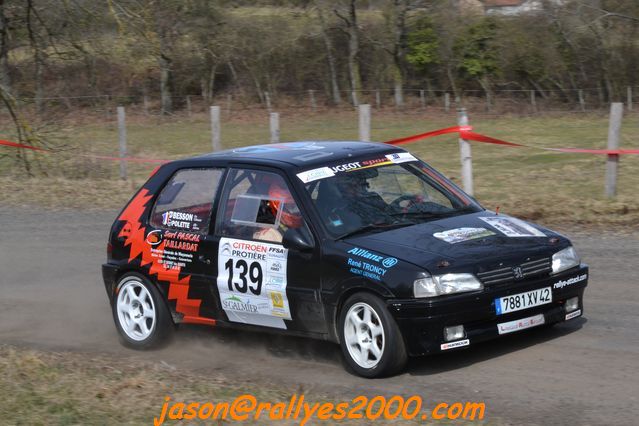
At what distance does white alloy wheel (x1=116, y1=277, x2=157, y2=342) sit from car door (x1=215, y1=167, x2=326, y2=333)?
0.87 metres

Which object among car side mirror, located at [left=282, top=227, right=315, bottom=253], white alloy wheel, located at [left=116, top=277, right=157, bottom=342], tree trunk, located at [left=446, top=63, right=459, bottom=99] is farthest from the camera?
tree trunk, located at [left=446, top=63, right=459, bottom=99]

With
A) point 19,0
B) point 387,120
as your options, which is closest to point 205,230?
point 19,0

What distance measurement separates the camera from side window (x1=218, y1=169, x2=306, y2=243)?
23.2 ft

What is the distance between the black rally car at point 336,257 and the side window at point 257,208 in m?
0.01

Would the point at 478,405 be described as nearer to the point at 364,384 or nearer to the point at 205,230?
the point at 364,384

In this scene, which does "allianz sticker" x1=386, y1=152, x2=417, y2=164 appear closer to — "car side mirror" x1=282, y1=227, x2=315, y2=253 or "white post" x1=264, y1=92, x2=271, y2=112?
"car side mirror" x1=282, y1=227, x2=315, y2=253

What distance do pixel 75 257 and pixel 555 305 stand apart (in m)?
7.09

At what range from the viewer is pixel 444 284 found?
20.3 ft

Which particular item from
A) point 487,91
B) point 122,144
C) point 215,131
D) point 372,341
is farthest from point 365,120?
point 487,91

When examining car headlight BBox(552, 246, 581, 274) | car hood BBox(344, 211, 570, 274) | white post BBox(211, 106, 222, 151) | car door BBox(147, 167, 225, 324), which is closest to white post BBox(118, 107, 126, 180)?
white post BBox(211, 106, 222, 151)

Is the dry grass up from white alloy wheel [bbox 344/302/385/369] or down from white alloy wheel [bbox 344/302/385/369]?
down

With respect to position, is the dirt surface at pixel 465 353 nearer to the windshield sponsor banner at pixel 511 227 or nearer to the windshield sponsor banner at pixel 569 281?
the windshield sponsor banner at pixel 569 281

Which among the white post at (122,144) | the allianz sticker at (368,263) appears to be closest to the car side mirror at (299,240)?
the allianz sticker at (368,263)

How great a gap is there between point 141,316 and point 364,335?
7.83 ft
